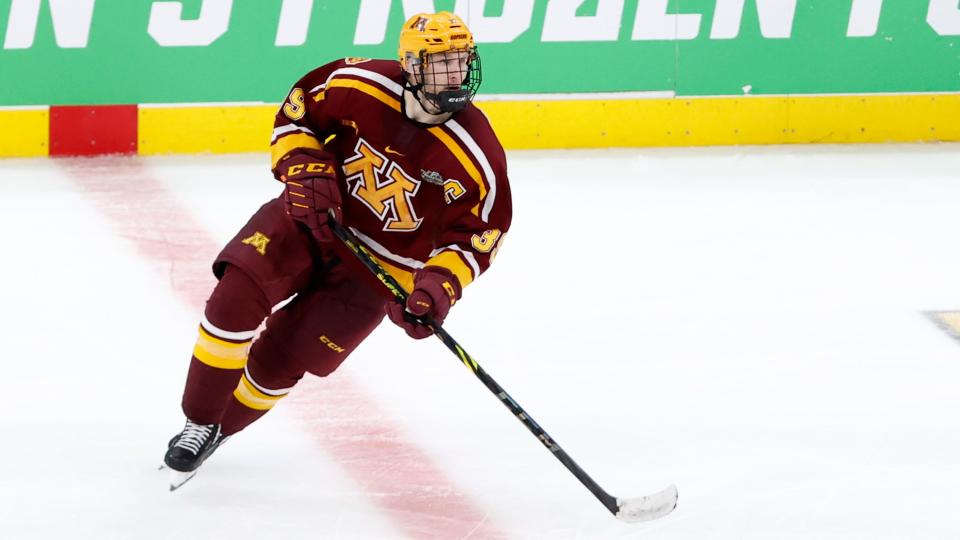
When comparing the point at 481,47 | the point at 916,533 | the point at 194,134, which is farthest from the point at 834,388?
the point at 194,134

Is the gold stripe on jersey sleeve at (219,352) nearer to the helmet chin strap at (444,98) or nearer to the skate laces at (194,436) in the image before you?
the skate laces at (194,436)

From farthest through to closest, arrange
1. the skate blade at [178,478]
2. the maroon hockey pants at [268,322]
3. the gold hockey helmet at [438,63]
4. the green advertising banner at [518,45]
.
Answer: the green advertising banner at [518,45]
the skate blade at [178,478]
the maroon hockey pants at [268,322]
the gold hockey helmet at [438,63]

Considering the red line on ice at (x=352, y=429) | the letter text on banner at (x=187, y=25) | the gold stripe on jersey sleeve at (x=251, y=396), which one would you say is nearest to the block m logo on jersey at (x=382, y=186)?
the gold stripe on jersey sleeve at (x=251, y=396)

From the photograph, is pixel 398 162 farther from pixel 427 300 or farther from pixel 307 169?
pixel 427 300

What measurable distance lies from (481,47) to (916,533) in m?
3.60

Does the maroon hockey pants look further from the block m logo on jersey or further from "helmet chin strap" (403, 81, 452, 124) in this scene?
"helmet chin strap" (403, 81, 452, 124)

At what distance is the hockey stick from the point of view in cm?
263

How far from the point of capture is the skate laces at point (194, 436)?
9.03ft

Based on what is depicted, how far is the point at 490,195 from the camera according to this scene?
2664 millimetres

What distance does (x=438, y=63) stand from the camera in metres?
2.55

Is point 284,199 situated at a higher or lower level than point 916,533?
higher

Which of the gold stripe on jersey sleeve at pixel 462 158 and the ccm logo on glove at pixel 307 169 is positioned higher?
the gold stripe on jersey sleeve at pixel 462 158

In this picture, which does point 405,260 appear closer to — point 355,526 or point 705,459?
point 355,526

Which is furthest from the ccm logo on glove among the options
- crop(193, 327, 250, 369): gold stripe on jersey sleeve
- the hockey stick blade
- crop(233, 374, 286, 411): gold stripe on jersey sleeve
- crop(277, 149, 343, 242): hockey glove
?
the hockey stick blade
